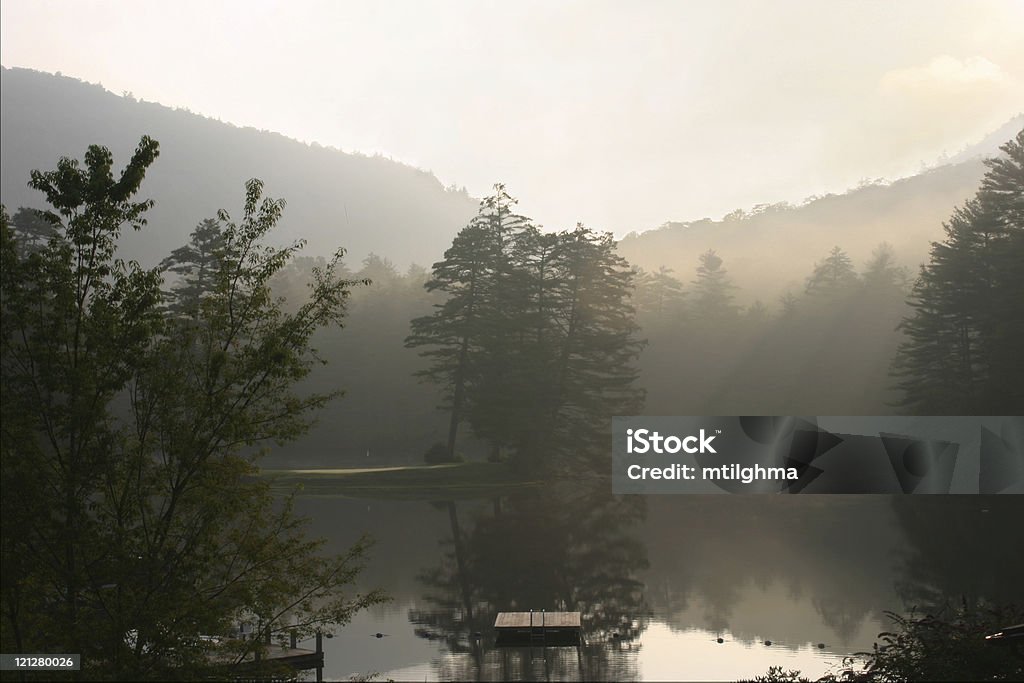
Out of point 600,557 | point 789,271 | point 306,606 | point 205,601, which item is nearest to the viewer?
point 205,601

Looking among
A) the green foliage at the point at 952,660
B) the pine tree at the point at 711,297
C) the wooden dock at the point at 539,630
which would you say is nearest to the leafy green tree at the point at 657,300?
the pine tree at the point at 711,297

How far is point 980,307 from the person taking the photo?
5750 centimetres

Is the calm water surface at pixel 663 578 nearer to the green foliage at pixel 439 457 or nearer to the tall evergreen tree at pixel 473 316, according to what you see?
the green foliage at pixel 439 457

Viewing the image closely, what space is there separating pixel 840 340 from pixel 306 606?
80051mm

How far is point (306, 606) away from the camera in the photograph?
36.3 ft

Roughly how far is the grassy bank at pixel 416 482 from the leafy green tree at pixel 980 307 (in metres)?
25.3

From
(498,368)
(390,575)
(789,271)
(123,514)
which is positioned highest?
(789,271)

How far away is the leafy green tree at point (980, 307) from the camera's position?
53.9m

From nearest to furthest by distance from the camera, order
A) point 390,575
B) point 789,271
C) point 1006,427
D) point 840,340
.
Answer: point 390,575, point 1006,427, point 840,340, point 789,271

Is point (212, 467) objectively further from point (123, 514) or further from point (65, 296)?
Answer: point (65, 296)

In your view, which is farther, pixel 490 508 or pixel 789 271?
A: pixel 789 271

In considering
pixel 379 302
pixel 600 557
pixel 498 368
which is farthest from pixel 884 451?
pixel 379 302

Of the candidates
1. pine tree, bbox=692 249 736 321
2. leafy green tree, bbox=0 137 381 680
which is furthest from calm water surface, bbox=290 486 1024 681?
pine tree, bbox=692 249 736 321

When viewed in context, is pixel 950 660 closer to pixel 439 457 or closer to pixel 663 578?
pixel 663 578
